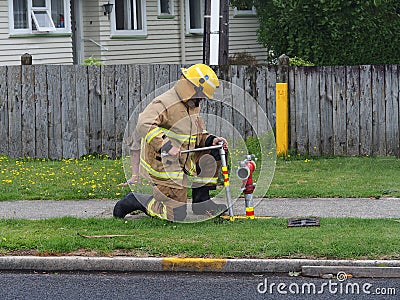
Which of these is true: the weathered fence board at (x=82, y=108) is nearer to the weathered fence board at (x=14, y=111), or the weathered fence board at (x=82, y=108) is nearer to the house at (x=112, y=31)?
the weathered fence board at (x=14, y=111)

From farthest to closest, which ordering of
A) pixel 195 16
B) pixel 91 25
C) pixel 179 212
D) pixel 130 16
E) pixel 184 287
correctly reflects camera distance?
1. pixel 195 16
2. pixel 130 16
3. pixel 91 25
4. pixel 179 212
5. pixel 184 287

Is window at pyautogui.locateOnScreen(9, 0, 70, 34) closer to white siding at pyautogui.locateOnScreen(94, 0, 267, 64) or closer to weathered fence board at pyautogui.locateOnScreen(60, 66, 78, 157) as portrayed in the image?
white siding at pyautogui.locateOnScreen(94, 0, 267, 64)

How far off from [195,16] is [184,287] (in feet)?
73.5

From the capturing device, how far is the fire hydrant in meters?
9.70

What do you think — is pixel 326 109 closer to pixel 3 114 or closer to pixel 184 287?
pixel 3 114

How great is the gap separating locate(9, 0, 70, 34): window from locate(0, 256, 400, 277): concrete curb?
16417 millimetres

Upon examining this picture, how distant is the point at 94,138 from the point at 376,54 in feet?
31.9

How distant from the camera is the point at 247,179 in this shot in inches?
385

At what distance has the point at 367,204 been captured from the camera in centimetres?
1111

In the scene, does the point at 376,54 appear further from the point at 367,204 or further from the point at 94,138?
the point at 367,204

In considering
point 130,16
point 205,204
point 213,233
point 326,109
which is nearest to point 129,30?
point 130,16

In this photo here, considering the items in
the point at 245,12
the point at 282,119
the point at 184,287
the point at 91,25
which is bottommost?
the point at 184,287

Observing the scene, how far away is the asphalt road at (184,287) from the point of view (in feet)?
24.8

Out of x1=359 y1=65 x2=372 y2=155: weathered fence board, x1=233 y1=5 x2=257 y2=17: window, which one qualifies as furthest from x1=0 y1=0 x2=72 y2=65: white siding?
x1=359 y1=65 x2=372 y2=155: weathered fence board
